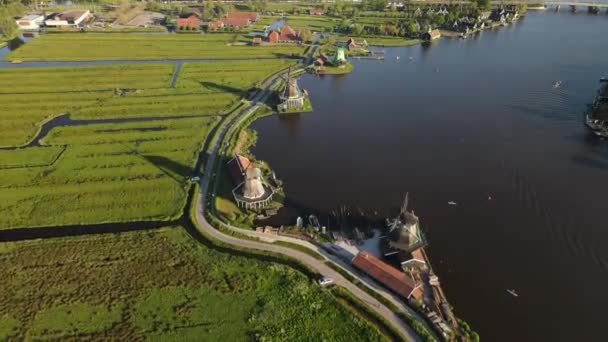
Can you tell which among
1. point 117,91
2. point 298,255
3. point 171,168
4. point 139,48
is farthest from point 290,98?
point 139,48

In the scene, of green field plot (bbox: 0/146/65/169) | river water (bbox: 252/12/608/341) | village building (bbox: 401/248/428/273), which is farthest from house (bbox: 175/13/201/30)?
village building (bbox: 401/248/428/273)

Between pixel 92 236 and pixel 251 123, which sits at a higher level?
pixel 251 123

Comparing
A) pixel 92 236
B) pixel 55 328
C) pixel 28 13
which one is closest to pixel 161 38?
pixel 28 13

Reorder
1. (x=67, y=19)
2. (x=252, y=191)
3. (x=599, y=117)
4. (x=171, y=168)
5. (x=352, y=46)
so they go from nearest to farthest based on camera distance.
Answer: (x=252, y=191) < (x=171, y=168) < (x=599, y=117) < (x=352, y=46) < (x=67, y=19)

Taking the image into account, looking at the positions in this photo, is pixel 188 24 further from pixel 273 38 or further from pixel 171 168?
pixel 171 168

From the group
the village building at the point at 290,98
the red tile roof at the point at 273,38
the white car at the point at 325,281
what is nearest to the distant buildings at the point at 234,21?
the red tile roof at the point at 273,38

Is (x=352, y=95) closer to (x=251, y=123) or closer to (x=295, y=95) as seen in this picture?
(x=295, y=95)
